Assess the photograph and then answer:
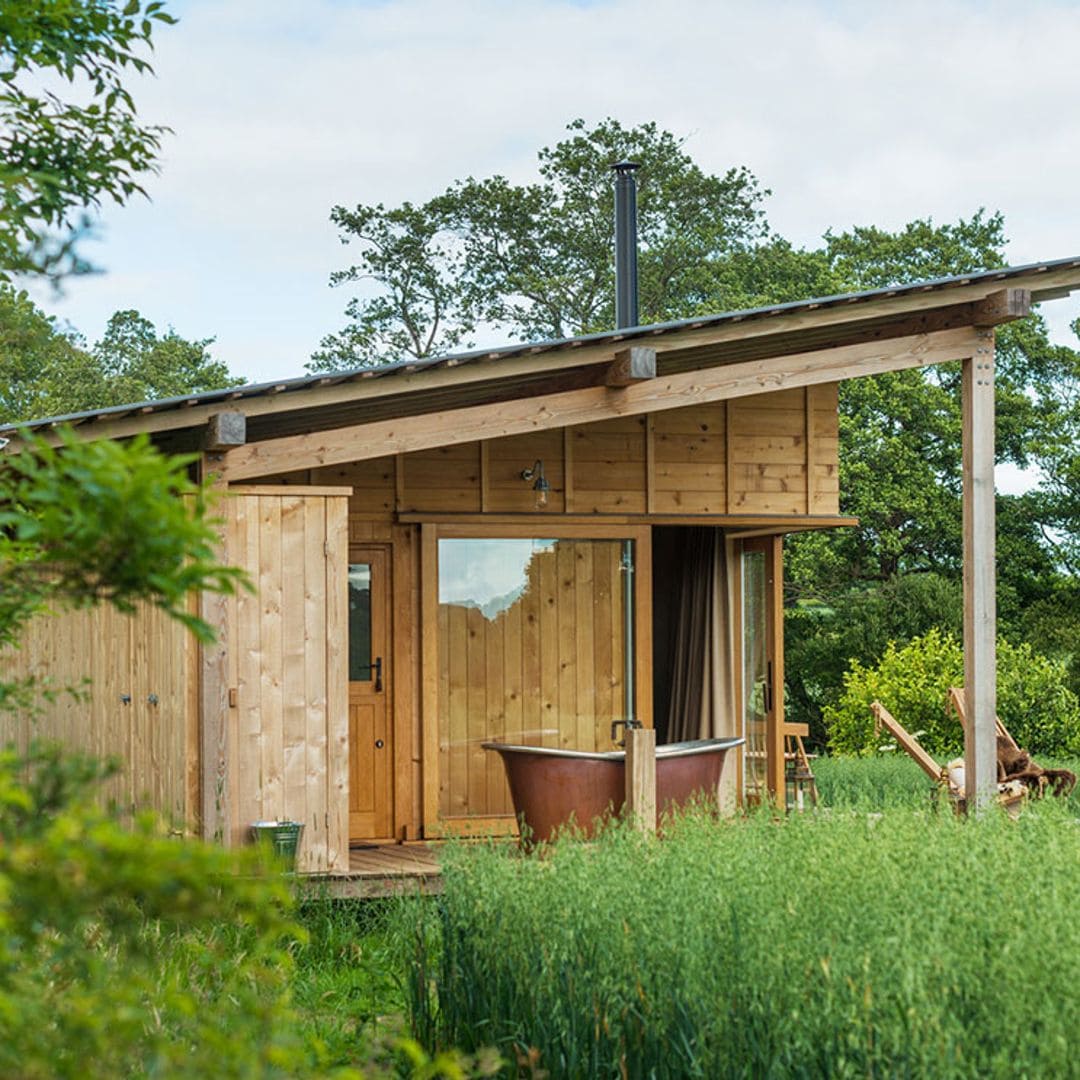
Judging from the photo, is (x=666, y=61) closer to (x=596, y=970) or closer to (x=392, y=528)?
(x=392, y=528)

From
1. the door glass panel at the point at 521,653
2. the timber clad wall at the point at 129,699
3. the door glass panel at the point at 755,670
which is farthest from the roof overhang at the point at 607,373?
the door glass panel at the point at 755,670

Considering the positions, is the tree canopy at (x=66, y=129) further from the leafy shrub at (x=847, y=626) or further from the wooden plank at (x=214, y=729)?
the leafy shrub at (x=847, y=626)

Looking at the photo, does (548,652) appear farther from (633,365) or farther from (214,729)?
(214,729)

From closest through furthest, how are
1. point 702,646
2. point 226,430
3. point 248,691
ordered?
point 226,430 → point 248,691 → point 702,646

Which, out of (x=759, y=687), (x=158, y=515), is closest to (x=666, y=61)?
(x=759, y=687)

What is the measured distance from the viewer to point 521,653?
33.8 feet

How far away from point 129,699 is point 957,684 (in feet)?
37.7

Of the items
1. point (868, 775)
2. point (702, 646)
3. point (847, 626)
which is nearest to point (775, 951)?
point (702, 646)

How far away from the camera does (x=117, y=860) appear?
195cm

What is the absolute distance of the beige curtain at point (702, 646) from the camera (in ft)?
39.2

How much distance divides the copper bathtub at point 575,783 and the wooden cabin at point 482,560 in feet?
3.17

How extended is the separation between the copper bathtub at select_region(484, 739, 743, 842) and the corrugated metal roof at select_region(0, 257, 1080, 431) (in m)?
2.06

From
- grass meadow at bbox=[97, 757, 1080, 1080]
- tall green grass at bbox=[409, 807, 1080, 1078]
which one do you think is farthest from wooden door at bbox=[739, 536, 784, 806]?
tall green grass at bbox=[409, 807, 1080, 1078]

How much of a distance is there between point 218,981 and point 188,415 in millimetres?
2731
